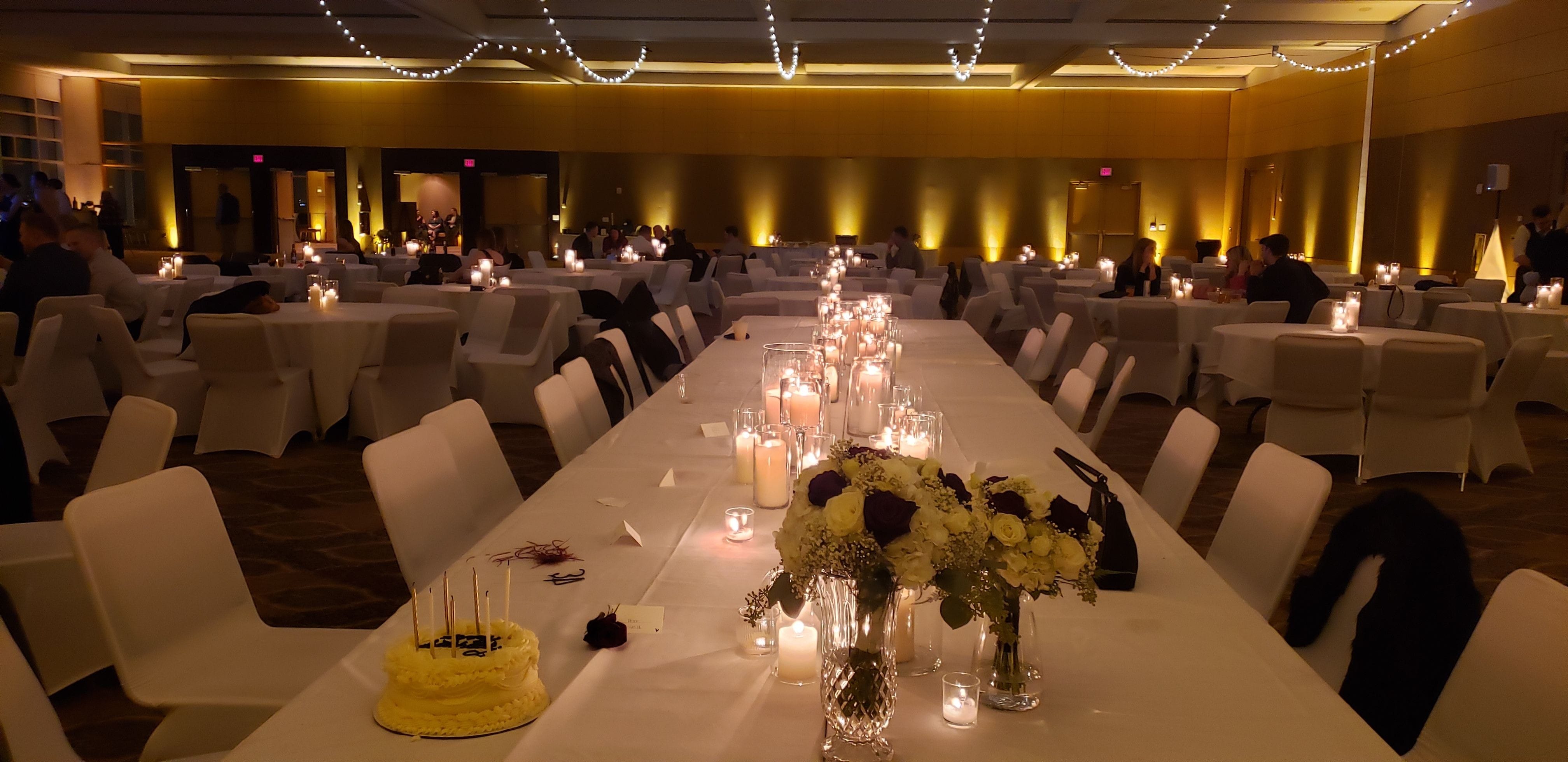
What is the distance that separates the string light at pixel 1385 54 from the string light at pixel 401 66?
11.7 meters

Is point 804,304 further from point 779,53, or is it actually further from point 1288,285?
point 779,53

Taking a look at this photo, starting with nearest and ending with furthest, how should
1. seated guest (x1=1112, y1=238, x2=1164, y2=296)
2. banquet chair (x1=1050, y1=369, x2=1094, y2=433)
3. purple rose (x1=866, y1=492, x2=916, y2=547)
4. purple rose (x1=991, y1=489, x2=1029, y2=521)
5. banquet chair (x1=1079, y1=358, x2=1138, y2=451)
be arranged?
1. purple rose (x1=866, y1=492, x2=916, y2=547)
2. purple rose (x1=991, y1=489, x2=1029, y2=521)
3. banquet chair (x1=1079, y1=358, x2=1138, y2=451)
4. banquet chair (x1=1050, y1=369, x2=1094, y2=433)
5. seated guest (x1=1112, y1=238, x2=1164, y2=296)

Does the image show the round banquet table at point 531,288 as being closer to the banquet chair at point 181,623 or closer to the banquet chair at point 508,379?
the banquet chair at point 508,379

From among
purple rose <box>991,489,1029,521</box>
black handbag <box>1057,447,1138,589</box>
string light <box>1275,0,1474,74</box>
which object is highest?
string light <box>1275,0,1474,74</box>

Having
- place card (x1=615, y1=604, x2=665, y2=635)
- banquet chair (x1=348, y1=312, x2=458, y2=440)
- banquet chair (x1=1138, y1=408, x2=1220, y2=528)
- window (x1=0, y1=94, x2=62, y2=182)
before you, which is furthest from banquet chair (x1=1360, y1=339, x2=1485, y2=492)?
window (x1=0, y1=94, x2=62, y2=182)

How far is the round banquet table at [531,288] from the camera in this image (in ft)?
30.1

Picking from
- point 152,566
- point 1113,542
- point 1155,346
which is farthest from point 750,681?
point 1155,346

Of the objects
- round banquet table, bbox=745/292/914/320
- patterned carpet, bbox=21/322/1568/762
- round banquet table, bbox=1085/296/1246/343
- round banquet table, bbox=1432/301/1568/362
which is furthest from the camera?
round banquet table, bbox=745/292/914/320

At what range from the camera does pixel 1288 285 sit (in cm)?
923

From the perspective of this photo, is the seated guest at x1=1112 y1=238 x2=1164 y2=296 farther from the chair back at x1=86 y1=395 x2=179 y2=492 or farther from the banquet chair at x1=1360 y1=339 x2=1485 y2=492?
the chair back at x1=86 y1=395 x2=179 y2=492

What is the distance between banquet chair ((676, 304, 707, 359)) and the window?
17.8 metres

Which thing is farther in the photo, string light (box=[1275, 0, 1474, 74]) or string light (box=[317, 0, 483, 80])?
string light (box=[317, 0, 483, 80])

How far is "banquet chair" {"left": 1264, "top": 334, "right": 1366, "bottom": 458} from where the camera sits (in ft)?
21.4

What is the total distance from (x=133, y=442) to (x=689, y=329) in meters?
4.62
